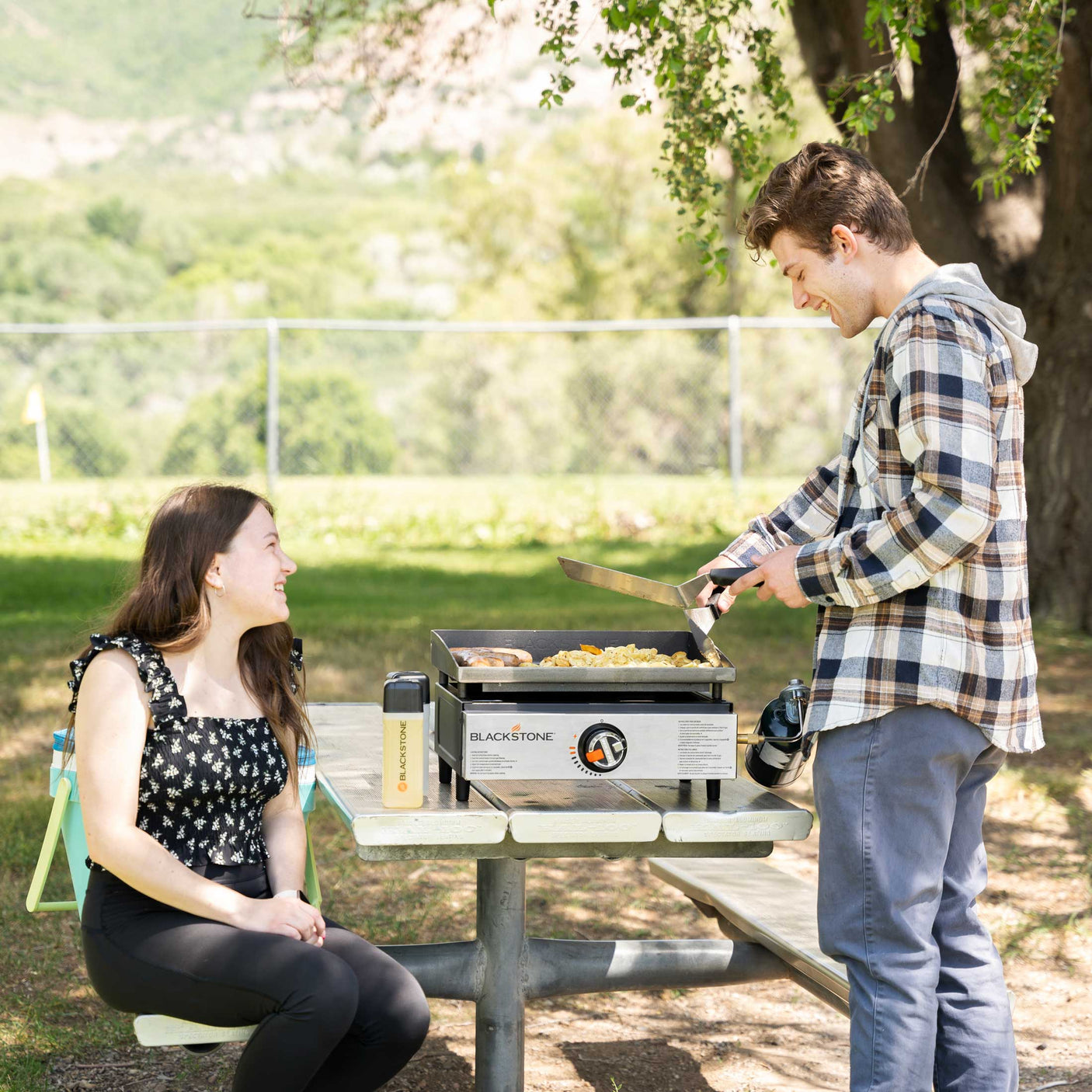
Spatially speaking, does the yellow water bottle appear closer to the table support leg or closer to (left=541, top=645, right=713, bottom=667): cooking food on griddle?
(left=541, top=645, right=713, bottom=667): cooking food on griddle

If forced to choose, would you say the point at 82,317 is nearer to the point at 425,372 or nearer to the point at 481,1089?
the point at 425,372

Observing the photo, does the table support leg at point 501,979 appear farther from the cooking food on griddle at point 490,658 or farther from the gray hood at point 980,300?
the gray hood at point 980,300

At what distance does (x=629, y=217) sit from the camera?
3139 cm

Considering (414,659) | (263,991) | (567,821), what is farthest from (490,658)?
(414,659)

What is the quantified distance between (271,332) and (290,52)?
5.43 meters

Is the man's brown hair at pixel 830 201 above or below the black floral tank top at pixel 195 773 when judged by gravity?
above

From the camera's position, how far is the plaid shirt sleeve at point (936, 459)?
223 centimetres

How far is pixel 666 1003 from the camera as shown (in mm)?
3840

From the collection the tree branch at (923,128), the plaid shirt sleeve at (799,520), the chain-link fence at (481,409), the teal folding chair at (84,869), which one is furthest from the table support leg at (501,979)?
the chain-link fence at (481,409)

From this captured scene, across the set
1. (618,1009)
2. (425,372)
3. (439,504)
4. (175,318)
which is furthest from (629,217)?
(618,1009)

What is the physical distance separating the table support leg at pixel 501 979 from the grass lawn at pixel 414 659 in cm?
48

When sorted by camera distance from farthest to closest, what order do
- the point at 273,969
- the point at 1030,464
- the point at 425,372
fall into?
the point at 425,372 < the point at 1030,464 < the point at 273,969

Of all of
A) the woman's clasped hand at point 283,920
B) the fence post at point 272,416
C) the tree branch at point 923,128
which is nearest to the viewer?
the woman's clasped hand at point 283,920

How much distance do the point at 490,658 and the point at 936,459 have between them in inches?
34.7
